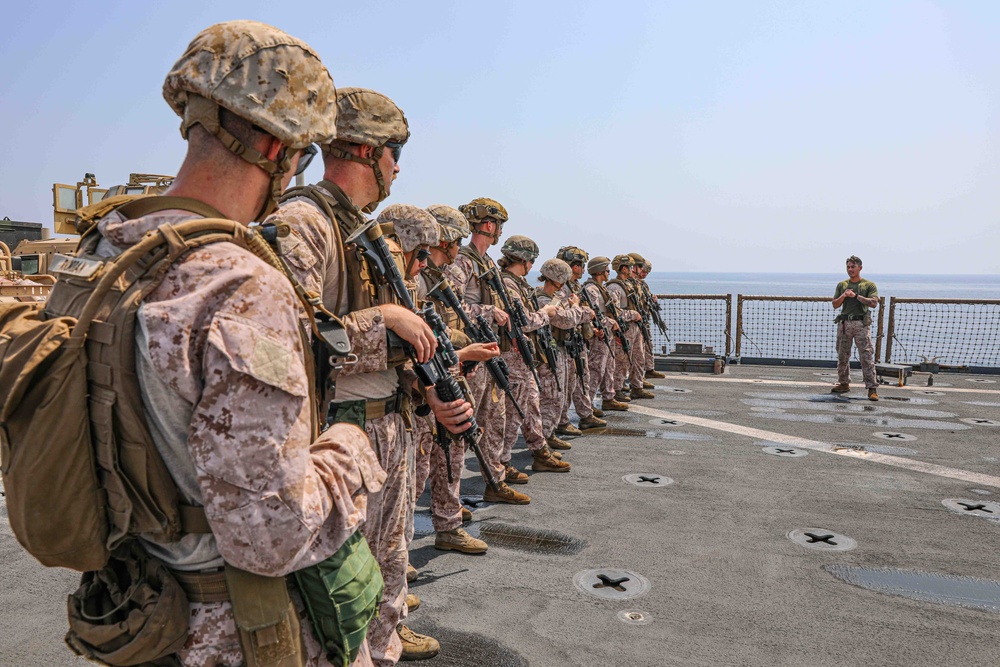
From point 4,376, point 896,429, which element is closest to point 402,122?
point 4,376

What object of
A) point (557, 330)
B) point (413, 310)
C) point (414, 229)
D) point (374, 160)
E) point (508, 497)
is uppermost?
point (374, 160)

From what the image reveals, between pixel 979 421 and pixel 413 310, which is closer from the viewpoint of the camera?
pixel 413 310

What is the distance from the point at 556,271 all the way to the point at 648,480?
8.81 ft

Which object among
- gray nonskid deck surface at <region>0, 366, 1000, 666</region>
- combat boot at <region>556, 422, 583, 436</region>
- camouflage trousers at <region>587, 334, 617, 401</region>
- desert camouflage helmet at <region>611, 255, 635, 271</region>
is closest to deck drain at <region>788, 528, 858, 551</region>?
gray nonskid deck surface at <region>0, 366, 1000, 666</region>

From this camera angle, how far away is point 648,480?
19.3ft

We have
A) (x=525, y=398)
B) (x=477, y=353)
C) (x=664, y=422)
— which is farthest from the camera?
(x=664, y=422)

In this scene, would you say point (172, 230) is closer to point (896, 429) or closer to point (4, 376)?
point (4, 376)

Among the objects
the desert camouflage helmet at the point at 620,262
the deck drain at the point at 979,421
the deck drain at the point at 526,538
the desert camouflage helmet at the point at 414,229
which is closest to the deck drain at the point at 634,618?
the deck drain at the point at 526,538

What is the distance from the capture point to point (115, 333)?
1.14 metres

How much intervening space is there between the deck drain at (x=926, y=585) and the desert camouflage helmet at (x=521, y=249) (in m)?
3.82

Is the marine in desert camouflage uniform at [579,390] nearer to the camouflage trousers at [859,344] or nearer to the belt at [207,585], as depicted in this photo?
the camouflage trousers at [859,344]

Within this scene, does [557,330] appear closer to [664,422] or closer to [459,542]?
[664,422]

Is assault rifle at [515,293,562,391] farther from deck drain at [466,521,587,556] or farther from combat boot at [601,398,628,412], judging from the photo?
combat boot at [601,398,628,412]

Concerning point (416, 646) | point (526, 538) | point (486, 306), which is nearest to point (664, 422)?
point (486, 306)
